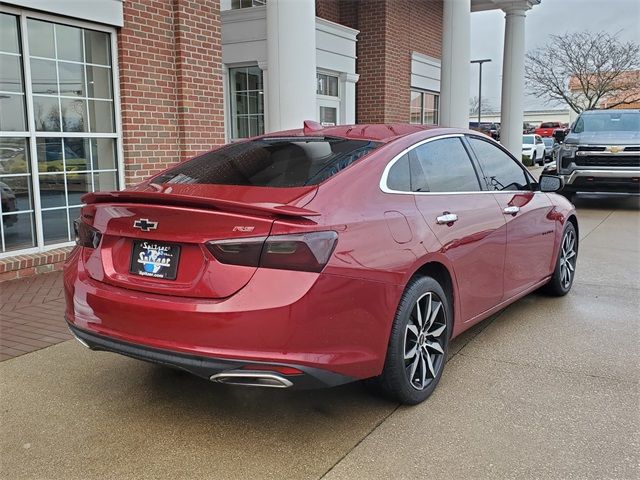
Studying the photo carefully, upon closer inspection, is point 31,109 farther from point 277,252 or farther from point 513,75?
point 513,75

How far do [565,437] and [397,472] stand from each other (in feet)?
3.13

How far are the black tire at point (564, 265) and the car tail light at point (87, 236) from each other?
13.3ft

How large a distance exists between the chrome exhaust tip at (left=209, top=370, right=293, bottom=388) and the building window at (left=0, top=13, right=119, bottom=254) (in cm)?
443

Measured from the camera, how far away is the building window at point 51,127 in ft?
20.2

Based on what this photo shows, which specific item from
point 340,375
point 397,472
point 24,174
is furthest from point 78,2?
point 397,472

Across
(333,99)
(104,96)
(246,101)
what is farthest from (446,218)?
(333,99)

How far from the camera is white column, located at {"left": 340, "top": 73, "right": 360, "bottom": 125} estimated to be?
12.9 m

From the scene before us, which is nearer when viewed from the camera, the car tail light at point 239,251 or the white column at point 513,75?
the car tail light at point 239,251

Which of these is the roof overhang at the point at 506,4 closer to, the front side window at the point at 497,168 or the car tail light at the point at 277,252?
the front side window at the point at 497,168

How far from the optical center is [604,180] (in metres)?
12.3

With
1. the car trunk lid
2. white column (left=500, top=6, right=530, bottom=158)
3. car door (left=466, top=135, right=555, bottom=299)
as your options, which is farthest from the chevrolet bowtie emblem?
white column (left=500, top=6, right=530, bottom=158)

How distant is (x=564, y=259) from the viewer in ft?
19.0

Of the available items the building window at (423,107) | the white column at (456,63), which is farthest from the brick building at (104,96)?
the building window at (423,107)

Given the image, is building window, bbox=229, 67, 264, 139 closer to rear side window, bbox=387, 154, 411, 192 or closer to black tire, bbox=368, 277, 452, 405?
rear side window, bbox=387, 154, 411, 192
